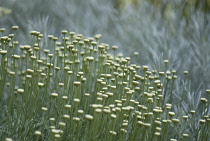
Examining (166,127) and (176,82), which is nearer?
(166,127)

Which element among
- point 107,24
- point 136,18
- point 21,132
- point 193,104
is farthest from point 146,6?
point 21,132

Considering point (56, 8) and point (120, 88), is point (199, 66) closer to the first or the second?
point (120, 88)

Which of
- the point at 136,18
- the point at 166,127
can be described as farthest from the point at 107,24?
the point at 166,127

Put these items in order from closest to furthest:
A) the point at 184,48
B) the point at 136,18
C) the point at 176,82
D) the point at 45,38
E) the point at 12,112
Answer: the point at 12,112 → the point at 176,82 → the point at 45,38 → the point at 184,48 → the point at 136,18

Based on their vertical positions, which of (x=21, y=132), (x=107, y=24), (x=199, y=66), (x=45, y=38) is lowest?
(x=21, y=132)

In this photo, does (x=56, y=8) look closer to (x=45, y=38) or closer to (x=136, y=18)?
(x=136, y=18)

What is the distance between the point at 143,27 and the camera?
12.5 ft

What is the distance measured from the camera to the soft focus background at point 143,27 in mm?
3256

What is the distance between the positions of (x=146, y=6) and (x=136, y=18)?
0.21 m

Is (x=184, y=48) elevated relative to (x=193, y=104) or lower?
elevated

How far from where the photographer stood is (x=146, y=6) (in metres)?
4.14

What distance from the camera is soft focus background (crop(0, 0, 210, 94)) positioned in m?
3.26

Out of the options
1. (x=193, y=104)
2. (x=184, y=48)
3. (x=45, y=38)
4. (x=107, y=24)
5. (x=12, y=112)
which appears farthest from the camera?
(x=107, y=24)

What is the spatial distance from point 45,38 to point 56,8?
170 centimetres
